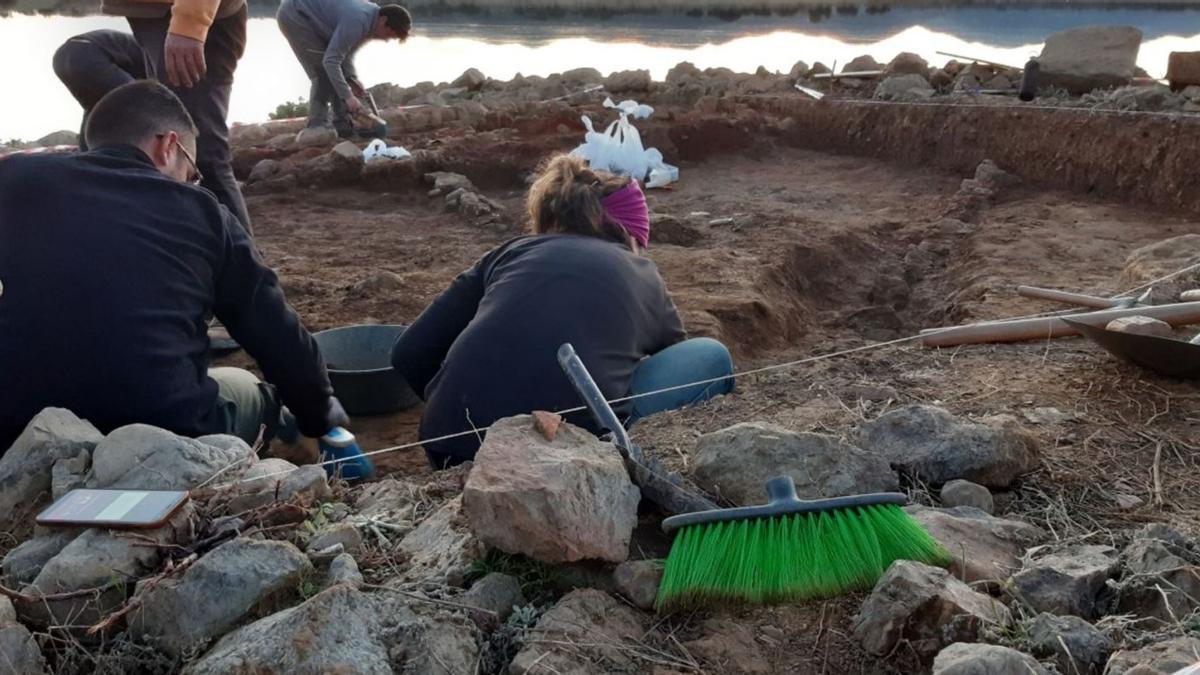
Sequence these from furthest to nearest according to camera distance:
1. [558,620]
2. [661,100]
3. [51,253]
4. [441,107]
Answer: [661,100], [441,107], [51,253], [558,620]

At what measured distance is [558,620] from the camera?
5.57ft

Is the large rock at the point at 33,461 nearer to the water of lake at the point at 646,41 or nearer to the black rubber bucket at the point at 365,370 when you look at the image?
the black rubber bucket at the point at 365,370

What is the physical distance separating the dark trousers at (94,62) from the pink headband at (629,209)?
7.49ft

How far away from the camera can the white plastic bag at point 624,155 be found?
750cm

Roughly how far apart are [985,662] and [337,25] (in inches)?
308

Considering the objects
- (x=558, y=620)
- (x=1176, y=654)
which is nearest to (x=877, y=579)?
(x=1176, y=654)

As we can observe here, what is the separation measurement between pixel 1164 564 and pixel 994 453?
21.3 inches

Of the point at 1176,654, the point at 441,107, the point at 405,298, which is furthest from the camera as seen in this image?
the point at 441,107

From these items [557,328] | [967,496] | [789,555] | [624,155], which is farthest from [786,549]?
[624,155]

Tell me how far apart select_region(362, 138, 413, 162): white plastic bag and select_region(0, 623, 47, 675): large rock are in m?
6.83

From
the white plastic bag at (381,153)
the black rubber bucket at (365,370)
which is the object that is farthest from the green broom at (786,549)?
the white plastic bag at (381,153)

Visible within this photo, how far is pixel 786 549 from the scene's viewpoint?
5.97ft

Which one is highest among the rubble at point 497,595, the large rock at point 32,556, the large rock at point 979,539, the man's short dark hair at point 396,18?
the man's short dark hair at point 396,18

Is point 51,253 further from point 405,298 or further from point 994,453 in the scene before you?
point 405,298
